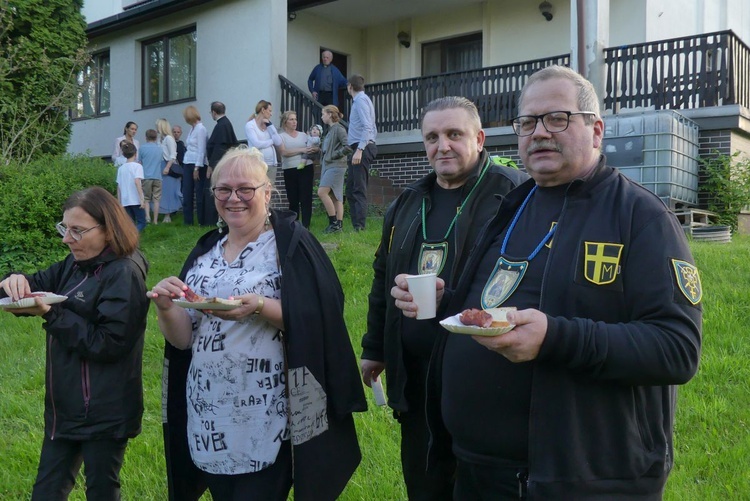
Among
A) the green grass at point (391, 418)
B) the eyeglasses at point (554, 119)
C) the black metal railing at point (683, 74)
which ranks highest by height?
the black metal railing at point (683, 74)

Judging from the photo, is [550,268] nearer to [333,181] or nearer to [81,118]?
[333,181]

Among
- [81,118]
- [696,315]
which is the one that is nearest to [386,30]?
[81,118]

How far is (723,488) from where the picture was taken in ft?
13.2

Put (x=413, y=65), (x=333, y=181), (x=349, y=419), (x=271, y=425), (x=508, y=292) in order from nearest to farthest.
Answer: (x=508, y=292), (x=271, y=425), (x=349, y=419), (x=333, y=181), (x=413, y=65)

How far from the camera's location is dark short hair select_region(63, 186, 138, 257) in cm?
372

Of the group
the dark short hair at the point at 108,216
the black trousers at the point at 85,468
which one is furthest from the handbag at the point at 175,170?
the black trousers at the point at 85,468

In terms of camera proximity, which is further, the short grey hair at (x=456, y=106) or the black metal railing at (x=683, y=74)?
the black metal railing at (x=683, y=74)

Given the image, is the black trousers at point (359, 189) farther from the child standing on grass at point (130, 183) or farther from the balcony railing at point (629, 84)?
the balcony railing at point (629, 84)

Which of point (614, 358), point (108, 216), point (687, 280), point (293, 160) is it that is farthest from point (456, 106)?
point (293, 160)

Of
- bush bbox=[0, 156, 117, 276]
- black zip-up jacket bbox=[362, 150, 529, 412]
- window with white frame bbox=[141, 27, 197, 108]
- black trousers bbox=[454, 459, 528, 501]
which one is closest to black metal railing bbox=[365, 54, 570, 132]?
window with white frame bbox=[141, 27, 197, 108]

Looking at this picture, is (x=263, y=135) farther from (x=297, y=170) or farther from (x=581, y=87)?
(x=581, y=87)

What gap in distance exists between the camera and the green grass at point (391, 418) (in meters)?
4.28

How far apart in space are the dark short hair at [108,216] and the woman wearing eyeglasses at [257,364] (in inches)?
19.2

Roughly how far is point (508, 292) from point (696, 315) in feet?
1.92
